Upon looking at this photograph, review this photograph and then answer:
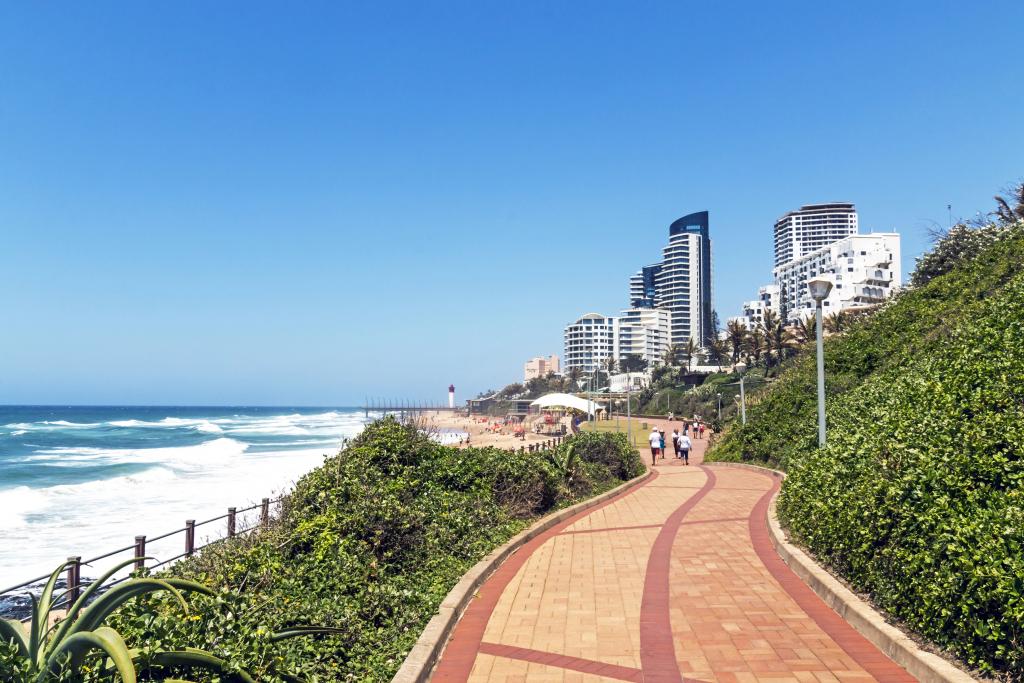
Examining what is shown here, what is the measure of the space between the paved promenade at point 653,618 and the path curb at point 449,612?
10cm

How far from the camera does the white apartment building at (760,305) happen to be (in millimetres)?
132562

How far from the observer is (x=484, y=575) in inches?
324

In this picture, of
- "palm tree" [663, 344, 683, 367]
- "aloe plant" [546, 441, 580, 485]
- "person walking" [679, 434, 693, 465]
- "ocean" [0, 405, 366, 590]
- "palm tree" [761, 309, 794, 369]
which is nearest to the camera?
"aloe plant" [546, 441, 580, 485]

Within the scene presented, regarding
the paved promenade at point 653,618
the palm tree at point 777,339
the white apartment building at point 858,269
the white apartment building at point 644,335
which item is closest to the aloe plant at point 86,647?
the paved promenade at point 653,618

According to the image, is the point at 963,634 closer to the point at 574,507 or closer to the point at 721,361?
the point at 574,507

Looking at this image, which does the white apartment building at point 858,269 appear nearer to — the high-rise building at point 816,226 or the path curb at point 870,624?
the high-rise building at point 816,226

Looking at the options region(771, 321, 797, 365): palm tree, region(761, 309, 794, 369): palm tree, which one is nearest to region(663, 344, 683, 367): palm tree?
region(761, 309, 794, 369): palm tree

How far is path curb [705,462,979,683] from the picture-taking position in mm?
4945

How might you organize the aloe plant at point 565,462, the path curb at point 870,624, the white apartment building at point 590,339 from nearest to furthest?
the path curb at point 870,624 < the aloe plant at point 565,462 < the white apartment building at point 590,339

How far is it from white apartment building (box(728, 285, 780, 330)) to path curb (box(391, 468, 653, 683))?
127983 mm

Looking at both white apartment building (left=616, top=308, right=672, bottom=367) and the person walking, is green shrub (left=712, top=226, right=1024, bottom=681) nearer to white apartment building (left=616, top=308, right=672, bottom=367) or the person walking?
the person walking

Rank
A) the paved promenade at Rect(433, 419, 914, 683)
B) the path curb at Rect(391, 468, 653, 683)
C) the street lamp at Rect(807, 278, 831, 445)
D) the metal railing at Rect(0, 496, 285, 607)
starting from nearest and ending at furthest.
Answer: the path curb at Rect(391, 468, 653, 683), the paved promenade at Rect(433, 419, 914, 683), the metal railing at Rect(0, 496, 285, 607), the street lamp at Rect(807, 278, 831, 445)

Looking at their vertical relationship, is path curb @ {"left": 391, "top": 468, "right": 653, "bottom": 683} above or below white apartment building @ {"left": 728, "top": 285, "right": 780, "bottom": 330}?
below

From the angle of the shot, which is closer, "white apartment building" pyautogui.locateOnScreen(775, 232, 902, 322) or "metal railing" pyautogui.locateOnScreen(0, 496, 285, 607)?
"metal railing" pyautogui.locateOnScreen(0, 496, 285, 607)
